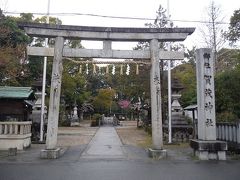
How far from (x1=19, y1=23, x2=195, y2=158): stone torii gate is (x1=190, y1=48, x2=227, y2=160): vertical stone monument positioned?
3.98ft

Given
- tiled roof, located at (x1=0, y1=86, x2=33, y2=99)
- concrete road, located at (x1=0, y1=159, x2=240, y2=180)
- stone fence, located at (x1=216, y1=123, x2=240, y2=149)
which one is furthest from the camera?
tiled roof, located at (x1=0, y1=86, x2=33, y2=99)

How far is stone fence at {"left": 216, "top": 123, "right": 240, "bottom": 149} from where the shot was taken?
14.5 m

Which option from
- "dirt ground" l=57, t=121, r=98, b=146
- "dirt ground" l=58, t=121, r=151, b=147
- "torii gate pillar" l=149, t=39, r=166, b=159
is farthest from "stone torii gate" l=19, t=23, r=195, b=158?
"dirt ground" l=57, t=121, r=98, b=146

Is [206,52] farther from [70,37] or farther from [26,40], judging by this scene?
[26,40]

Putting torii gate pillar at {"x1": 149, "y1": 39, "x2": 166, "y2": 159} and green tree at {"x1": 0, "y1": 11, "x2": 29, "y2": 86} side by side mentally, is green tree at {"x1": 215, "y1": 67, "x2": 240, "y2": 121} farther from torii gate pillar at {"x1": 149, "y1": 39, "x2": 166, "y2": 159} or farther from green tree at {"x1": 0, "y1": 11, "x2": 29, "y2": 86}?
green tree at {"x1": 0, "y1": 11, "x2": 29, "y2": 86}

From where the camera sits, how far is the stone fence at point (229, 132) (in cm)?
1448

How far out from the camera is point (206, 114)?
1389cm

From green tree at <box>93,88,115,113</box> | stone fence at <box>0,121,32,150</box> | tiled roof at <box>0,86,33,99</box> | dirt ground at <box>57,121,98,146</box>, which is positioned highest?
green tree at <box>93,88,115,113</box>

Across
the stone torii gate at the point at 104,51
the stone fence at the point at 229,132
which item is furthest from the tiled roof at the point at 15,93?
the stone fence at the point at 229,132

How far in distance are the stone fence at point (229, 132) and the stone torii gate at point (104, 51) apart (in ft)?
12.1

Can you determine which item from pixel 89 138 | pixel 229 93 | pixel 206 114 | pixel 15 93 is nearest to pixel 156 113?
pixel 206 114

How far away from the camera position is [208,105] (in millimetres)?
13984

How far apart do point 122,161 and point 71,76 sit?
3074 cm

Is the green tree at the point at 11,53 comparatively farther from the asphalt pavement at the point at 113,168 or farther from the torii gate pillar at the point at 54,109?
the asphalt pavement at the point at 113,168
